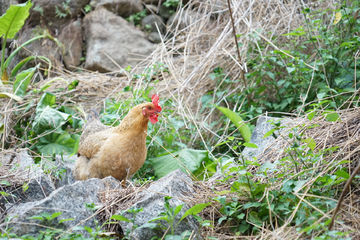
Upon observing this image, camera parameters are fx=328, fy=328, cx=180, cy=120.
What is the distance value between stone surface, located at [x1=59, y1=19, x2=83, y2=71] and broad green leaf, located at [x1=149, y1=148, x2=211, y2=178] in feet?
12.6

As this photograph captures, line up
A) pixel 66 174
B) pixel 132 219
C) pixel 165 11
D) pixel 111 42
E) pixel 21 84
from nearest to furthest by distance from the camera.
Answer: pixel 132 219, pixel 66 174, pixel 21 84, pixel 111 42, pixel 165 11

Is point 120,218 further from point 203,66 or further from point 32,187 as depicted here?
point 203,66

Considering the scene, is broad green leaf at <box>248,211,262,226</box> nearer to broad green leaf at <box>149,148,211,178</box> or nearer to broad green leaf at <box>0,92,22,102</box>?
broad green leaf at <box>149,148,211,178</box>

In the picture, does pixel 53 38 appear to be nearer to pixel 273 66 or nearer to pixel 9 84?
pixel 9 84

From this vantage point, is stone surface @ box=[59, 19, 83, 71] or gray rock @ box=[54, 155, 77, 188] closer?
gray rock @ box=[54, 155, 77, 188]

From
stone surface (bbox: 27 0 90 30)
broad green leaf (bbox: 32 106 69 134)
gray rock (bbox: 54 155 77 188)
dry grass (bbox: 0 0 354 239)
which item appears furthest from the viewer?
stone surface (bbox: 27 0 90 30)

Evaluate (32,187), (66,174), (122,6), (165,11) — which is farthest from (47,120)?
(165,11)

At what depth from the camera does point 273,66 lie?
4312mm

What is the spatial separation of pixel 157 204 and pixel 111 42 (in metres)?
4.98

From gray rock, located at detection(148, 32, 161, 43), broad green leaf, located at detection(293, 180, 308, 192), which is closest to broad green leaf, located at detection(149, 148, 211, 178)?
broad green leaf, located at detection(293, 180, 308, 192)

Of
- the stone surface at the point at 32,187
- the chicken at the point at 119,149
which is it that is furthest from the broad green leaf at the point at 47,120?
the stone surface at the point at 32,187

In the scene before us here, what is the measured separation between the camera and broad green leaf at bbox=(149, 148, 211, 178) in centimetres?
327

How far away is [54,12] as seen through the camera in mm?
6551

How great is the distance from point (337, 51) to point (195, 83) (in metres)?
1.81
